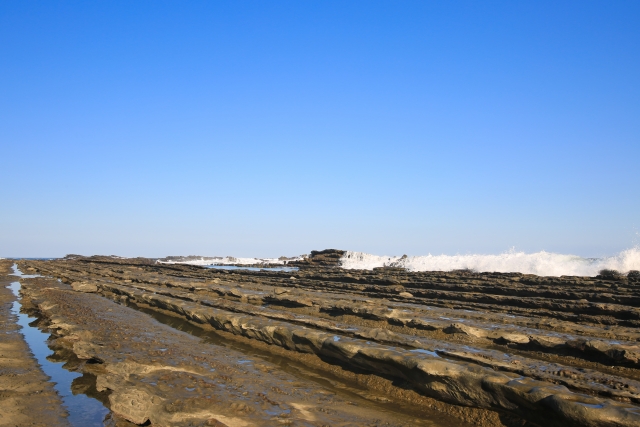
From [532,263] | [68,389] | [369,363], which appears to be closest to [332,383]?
[369,363]

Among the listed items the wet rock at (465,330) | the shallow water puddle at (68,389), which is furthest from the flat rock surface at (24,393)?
the wet rock at (465,330)

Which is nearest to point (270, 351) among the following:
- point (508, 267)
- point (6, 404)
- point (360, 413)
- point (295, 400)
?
point (295, 400)

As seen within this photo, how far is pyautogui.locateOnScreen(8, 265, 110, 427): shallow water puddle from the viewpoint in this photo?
18.8 feet

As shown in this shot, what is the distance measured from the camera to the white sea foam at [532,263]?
29.0m

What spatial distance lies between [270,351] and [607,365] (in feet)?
22.5

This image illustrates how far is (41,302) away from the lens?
16.8 meters

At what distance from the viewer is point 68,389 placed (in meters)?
6.96

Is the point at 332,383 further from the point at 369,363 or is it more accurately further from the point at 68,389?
the point at 68,389

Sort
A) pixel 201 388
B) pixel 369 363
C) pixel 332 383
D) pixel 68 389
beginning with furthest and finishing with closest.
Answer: pixel 369 363, pixel 332 383, pixel 68 389, pixel 201 388

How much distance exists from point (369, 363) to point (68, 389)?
5.11 m

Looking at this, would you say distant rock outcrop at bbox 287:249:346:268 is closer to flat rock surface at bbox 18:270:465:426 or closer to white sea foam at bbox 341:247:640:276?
white sea foam at bbox 341:247:640:276

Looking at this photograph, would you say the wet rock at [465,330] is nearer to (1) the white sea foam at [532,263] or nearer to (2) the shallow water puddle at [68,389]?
(2) the shallow water puddle at [68,389]

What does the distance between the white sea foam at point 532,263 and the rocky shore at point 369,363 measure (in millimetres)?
16317

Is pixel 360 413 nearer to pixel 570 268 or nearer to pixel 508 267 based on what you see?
pixel 570 268
